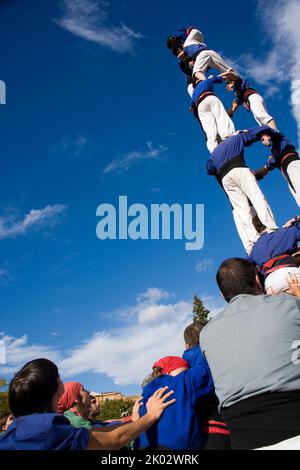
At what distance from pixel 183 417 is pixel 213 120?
6.65 metres

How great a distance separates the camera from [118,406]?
3023 centimetres

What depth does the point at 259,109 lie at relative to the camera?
27.3 feet

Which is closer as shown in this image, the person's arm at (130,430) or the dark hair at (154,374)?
the person's arm at (130,430)

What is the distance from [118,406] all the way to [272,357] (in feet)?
99.8

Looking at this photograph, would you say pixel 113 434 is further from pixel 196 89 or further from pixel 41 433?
pixel 196 89

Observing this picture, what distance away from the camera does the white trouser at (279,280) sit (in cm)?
446

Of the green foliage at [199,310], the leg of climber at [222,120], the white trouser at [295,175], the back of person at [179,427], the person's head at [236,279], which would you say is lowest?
the back of person at [179,427]

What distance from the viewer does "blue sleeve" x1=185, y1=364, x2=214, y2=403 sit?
3.41 meters

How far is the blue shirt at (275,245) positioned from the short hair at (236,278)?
1.93 metres

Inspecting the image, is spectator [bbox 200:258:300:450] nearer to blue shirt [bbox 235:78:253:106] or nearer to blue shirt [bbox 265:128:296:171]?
blue shirt [bbox 265:128:296:171]

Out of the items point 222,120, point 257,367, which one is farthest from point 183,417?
point 222,120


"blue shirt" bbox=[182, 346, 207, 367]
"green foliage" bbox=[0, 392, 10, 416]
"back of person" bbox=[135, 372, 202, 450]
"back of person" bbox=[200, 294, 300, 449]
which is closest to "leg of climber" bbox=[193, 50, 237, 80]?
"blue shirt" bbox=[182, 346, 207, 367]

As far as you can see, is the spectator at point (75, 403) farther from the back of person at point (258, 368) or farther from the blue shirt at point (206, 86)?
the blue shirt at point (206, 86)

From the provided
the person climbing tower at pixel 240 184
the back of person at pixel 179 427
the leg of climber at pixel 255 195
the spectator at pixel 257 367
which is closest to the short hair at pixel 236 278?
the spectator at pixel 257 367
